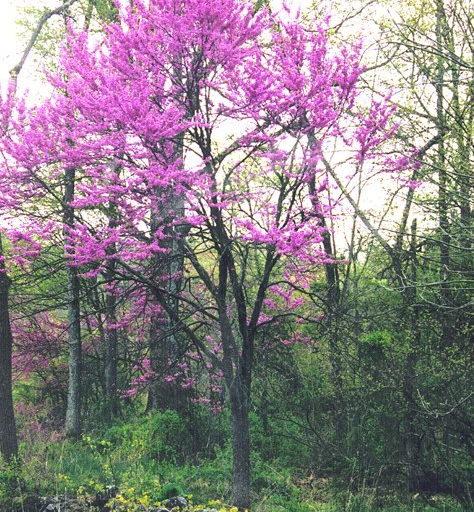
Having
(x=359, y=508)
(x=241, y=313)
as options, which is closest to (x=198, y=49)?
(x=241, y=313)

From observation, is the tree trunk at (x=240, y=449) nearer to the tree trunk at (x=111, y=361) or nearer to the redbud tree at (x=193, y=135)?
the redbud tree at (x=193, y=135)

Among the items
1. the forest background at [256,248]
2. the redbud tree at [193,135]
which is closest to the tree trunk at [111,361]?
the forest background at [256,248]

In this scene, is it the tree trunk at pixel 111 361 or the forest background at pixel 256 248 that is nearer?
the forest background at pixel 256 248

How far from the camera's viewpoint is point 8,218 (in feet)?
29.2

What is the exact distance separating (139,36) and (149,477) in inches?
251

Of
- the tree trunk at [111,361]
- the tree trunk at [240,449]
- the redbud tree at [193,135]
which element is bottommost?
the tree trunk at [240,449]

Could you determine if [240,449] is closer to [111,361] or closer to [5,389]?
[5,389]

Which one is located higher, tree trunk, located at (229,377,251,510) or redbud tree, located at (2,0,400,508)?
redbud tree, located at (2,0,400,508)

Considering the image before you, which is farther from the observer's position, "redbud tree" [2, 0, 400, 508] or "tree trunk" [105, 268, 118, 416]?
"tree trunk" [105, 268, 118, 416]

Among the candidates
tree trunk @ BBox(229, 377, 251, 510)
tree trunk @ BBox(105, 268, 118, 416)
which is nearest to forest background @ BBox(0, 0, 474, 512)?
tree trunk @ BBox(229, 377, 251, 510)

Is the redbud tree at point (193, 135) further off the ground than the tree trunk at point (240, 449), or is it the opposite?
the redbud tree at point (193, 135)

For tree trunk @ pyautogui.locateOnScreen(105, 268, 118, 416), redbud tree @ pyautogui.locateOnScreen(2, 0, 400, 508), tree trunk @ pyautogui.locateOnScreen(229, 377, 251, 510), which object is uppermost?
redbud tree @ pyautogui.locateOnScreen(2, 0, 400, 508)

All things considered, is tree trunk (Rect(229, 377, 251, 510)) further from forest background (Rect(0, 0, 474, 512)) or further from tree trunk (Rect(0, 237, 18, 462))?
tree trunk (Rect(0, 237, 18, 462))

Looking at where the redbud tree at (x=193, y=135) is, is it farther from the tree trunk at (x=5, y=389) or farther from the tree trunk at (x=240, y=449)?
the tree trunk at (x=5, y=389)
